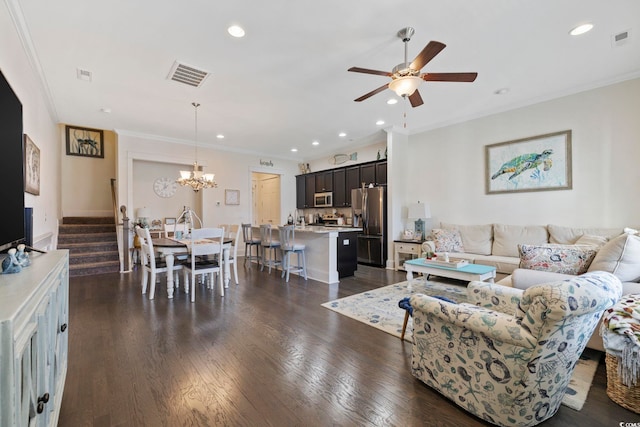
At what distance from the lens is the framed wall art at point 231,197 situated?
7.33 m

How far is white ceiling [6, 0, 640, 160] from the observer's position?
2449 mm

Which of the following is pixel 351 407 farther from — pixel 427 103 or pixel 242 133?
pixel 242 133

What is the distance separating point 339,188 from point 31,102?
5747mm

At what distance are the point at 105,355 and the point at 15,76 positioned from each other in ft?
9.04

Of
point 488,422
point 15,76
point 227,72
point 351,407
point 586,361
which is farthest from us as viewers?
point 227,72

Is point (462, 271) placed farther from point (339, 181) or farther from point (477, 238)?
point (339, 181)

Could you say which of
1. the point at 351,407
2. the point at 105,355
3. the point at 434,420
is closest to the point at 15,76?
the point at 105,355


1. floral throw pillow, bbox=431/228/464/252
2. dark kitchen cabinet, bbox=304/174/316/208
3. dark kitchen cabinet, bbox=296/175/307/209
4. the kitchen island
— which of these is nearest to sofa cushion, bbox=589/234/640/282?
floral throw pillow, bbox=431/228/464/252

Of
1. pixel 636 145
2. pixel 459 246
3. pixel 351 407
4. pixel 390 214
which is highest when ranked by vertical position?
pixel 636 145

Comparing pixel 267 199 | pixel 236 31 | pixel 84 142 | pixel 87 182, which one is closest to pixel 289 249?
pixel 236 31

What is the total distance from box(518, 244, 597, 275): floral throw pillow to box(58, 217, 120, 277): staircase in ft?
22.6

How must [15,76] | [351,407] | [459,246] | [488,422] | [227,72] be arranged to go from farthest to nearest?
[459,246] → [227,72] → [15,76] → [351,407] → [488,422]

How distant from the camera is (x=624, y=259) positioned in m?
2.23

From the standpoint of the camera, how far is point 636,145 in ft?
12.1
